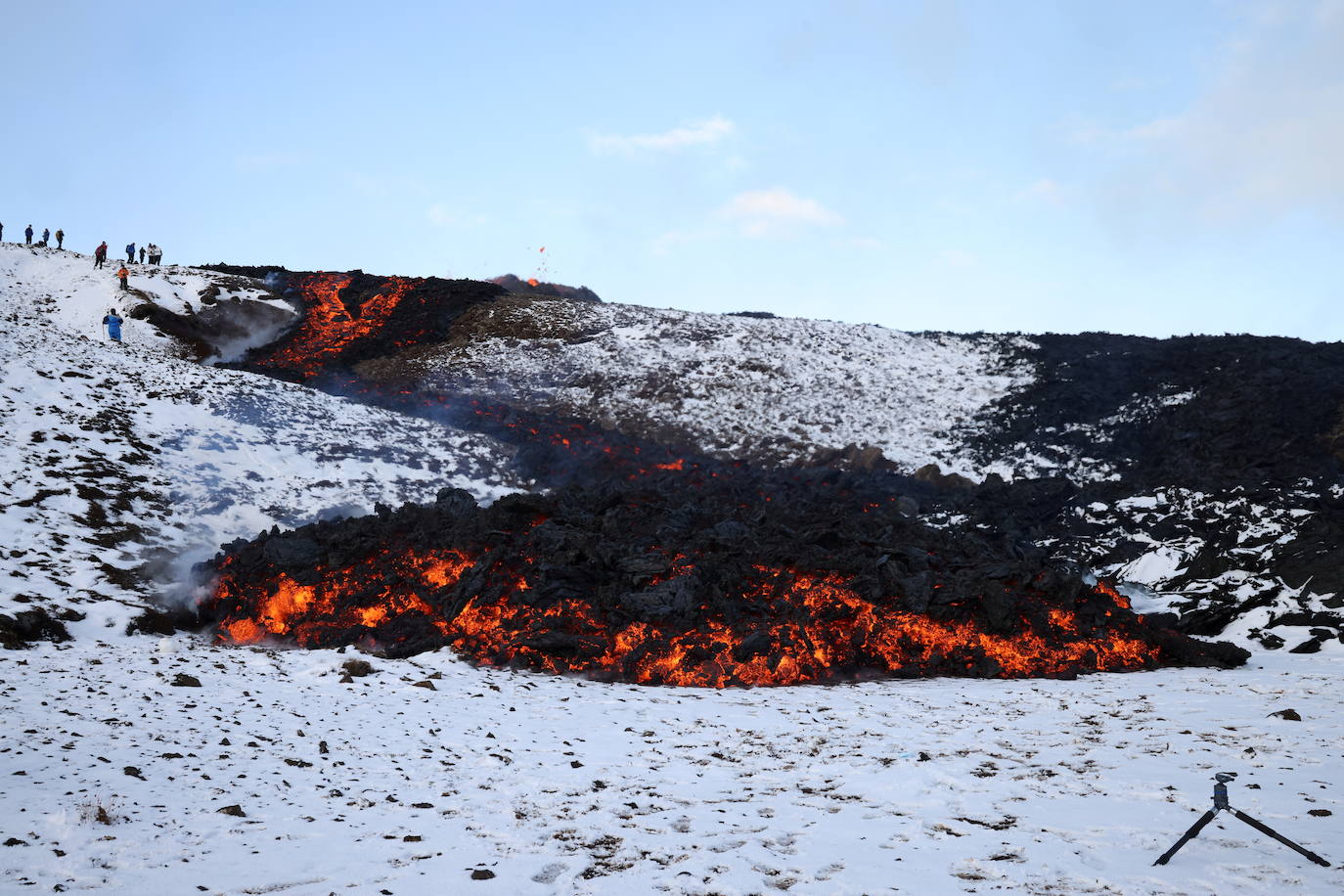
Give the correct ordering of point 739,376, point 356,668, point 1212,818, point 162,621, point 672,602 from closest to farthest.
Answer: point 1212,818, point 356,668, point 162,621, point 672,602, point 739,376

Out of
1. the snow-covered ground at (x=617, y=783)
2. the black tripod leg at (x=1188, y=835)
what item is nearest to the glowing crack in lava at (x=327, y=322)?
the snow-covered ground at (x=617, y=783)

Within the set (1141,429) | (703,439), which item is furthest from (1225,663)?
(703,439)

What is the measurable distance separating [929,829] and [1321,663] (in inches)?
421

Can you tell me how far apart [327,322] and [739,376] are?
1868 centimetres

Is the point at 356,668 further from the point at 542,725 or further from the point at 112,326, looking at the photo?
the point at 112,326

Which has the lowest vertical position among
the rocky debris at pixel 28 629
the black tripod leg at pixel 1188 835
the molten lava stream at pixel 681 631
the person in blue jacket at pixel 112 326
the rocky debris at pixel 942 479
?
the rocky debris at pixel 28 629

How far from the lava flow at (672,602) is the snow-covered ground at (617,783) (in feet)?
3.56

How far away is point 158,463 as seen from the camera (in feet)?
58.1

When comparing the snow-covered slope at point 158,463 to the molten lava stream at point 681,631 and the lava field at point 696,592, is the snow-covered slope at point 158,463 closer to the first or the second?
the lava field at point 696,592

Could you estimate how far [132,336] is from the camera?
29.2 m

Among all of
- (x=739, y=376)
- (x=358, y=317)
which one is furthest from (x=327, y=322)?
(x=739, y=376)

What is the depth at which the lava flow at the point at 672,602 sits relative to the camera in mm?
12086

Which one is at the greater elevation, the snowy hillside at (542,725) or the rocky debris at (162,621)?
the snowy hillside at (542,725)

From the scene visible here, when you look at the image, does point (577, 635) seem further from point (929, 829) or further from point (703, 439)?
point (703, 439)
